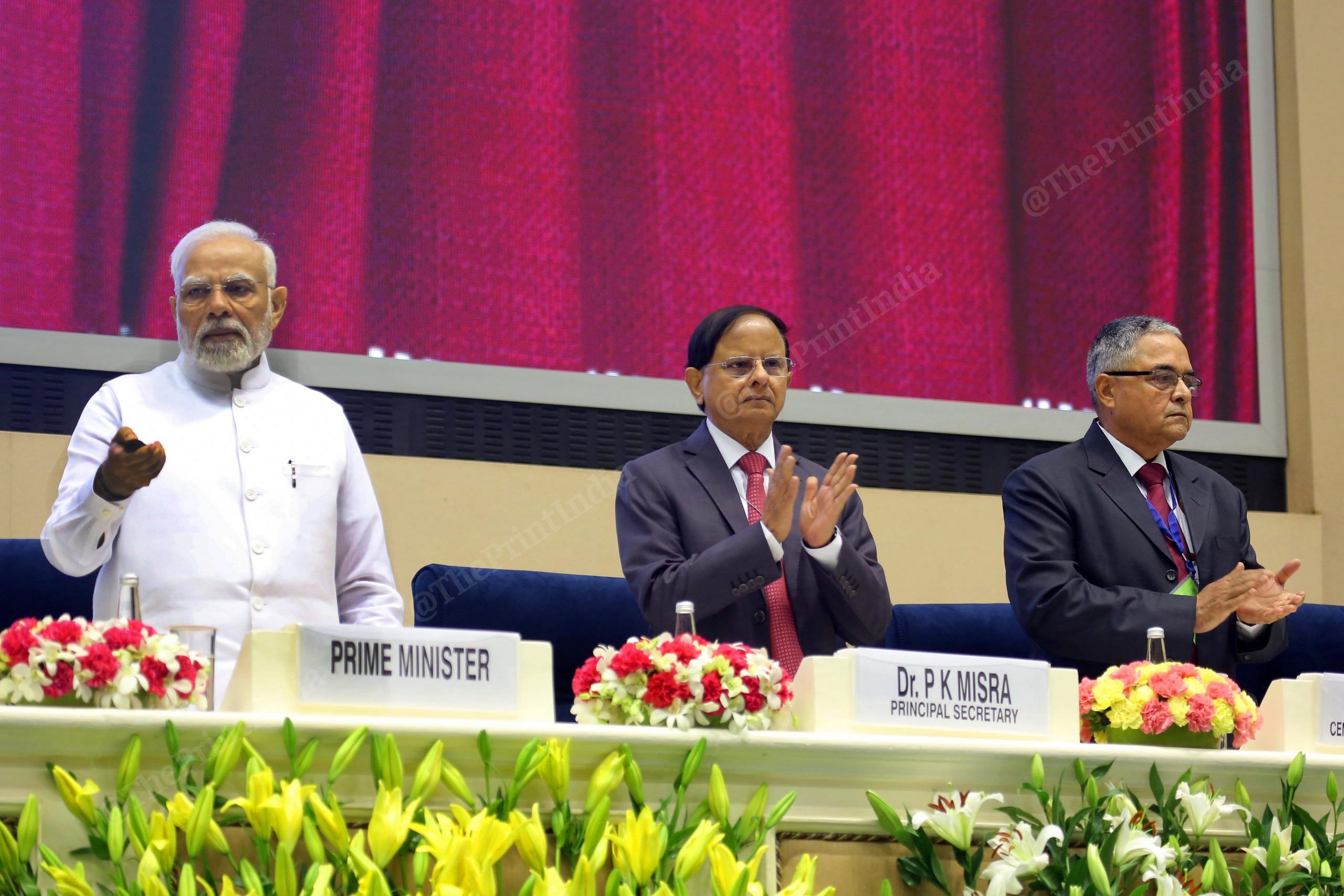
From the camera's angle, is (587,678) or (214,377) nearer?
(587,678)

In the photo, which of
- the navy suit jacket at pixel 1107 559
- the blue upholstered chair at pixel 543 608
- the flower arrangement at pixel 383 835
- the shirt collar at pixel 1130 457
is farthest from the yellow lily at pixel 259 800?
the shirt collar at pixel 1130 457

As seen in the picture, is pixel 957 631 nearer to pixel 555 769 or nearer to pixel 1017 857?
pixel 1017 857

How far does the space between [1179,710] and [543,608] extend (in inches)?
62.1

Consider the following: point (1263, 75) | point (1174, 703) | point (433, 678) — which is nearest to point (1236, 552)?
point (1174, 703)

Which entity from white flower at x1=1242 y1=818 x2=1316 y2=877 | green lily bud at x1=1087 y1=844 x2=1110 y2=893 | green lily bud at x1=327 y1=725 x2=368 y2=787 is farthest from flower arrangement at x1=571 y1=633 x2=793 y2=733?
white flower at x1=1242 y1=818 x2=1316 y2=877

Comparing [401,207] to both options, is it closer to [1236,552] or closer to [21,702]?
[1236,552]

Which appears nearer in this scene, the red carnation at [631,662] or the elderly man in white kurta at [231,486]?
the red carnation at [631,662]

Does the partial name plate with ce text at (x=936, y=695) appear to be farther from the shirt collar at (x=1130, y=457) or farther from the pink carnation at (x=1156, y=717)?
the shirt collar at (x=1130, y=457)

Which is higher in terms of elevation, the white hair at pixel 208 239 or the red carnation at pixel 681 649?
the white hair at pixel 208 239

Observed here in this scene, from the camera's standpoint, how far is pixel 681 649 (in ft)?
5.45

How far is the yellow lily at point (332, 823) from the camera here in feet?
4.66

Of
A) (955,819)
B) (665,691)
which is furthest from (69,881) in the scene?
(955,819)

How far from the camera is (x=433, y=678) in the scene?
5.17 feet

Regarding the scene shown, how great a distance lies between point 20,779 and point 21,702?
0.08 metres
